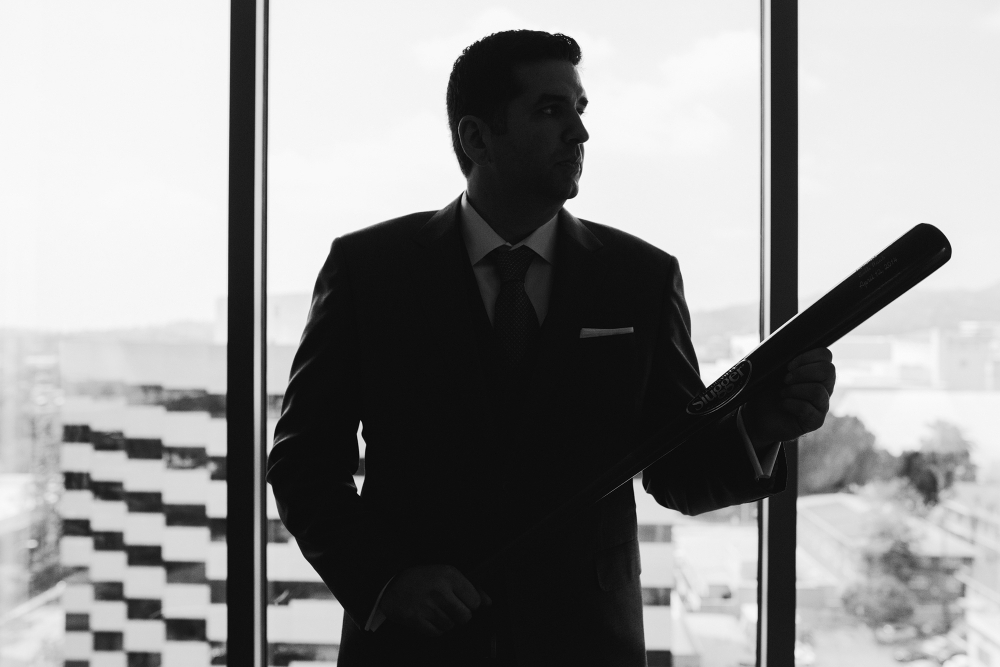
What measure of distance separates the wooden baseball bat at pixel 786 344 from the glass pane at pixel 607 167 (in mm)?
685

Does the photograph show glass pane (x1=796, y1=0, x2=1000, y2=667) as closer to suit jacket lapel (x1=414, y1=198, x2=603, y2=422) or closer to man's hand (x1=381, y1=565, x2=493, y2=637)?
suit jacket lapel (x1=414, y1=198, x2=603, y2=422)

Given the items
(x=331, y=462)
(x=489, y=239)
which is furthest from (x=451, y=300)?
(x=331, y=462)

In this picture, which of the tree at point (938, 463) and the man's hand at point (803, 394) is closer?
the man's hand at point (803, 394)

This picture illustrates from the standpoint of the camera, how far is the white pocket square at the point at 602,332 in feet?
3.64

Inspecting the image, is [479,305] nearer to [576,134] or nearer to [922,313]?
[576,134]

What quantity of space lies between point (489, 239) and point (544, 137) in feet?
0.64

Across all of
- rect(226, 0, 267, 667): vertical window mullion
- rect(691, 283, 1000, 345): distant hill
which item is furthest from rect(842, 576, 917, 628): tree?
rect(226, 0, 267, 667): vertical window mullion

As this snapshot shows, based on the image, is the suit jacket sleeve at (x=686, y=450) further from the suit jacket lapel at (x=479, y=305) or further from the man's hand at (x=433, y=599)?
the man's hand at (x=433, y=599)

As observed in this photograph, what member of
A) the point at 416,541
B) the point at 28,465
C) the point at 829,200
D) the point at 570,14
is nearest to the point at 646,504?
the point at 416,541

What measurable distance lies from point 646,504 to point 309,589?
0.81m

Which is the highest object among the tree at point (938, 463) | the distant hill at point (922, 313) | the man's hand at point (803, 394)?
the distant hill at point (922, 313)

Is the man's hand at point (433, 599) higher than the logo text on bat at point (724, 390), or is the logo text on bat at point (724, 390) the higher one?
the logo text on bat at point (724, 390)

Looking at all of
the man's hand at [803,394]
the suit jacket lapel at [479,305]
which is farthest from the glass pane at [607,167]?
the man's hand at [803,394]

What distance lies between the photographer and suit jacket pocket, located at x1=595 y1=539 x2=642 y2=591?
43.1 inches
